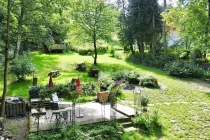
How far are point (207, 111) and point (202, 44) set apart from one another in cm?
337

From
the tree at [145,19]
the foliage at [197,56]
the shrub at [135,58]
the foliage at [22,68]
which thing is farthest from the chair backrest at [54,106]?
the shrub at [135,58]

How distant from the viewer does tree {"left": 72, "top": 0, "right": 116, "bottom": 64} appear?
2246 centimetres

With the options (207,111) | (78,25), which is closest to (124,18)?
(78,25)

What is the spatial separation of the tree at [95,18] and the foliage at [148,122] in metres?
14.7

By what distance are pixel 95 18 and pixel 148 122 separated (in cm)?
1562

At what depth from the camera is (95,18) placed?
888 inches

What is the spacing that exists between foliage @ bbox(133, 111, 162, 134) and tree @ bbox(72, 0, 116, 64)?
14735mm

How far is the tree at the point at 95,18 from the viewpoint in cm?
2246

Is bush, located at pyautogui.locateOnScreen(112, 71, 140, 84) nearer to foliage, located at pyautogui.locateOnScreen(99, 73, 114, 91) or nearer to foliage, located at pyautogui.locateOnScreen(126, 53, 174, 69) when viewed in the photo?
foliage, located at pyautogui.locateOnScreen(99, 73, 114, 91)

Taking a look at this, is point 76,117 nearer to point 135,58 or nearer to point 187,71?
point 187,71

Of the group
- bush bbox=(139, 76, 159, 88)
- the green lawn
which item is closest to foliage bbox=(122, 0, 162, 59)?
the green lawn

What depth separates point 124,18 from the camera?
93.3 feet

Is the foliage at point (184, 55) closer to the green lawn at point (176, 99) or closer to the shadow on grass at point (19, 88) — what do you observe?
the green lawn at point (176, 99)

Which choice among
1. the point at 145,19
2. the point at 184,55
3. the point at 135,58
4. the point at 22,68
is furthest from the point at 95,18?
the point at 184,55
